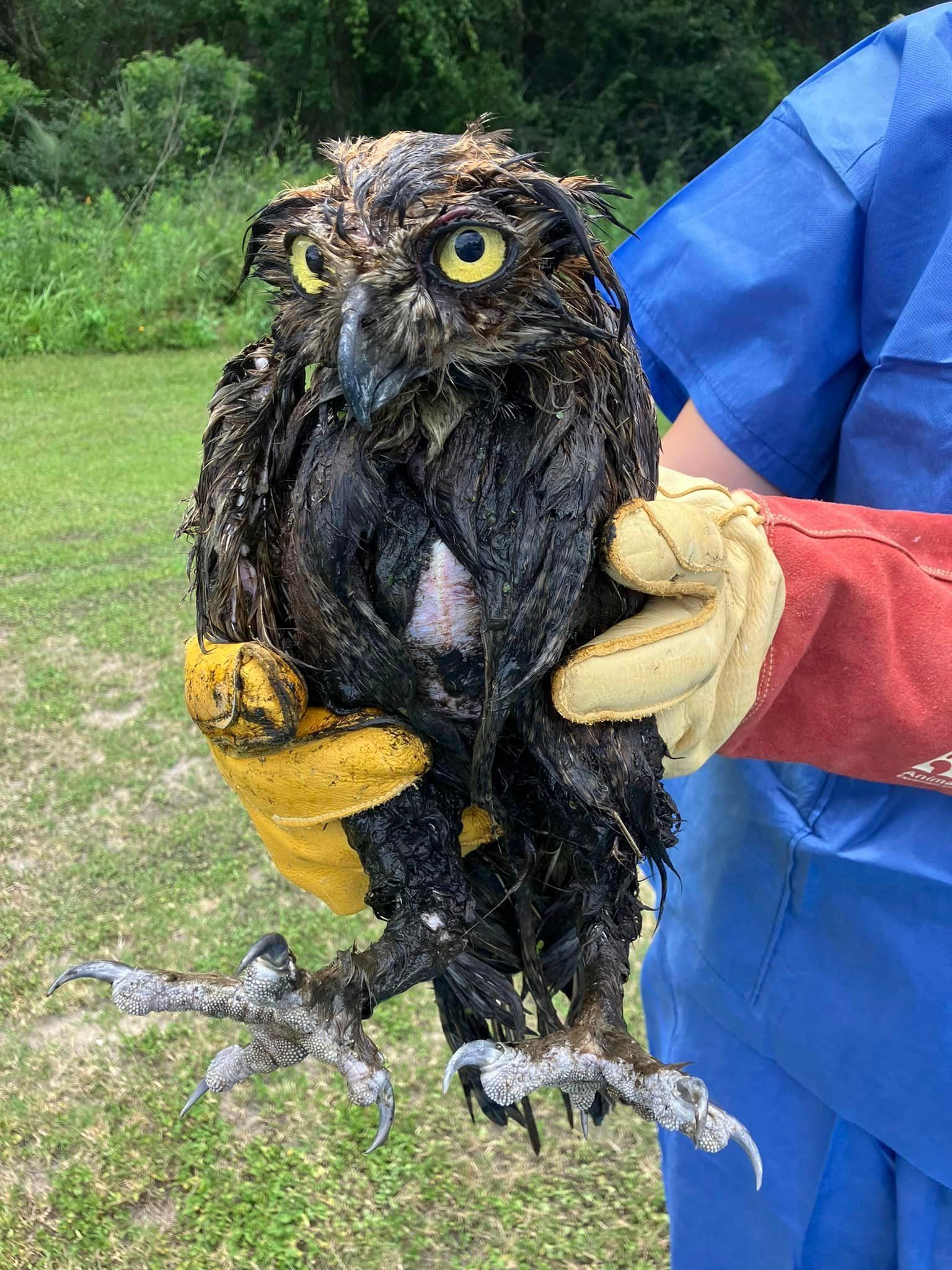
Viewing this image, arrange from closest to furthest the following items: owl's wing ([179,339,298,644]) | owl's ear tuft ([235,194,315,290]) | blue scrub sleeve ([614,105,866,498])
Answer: owl's ear tuft ([235,194,315,290]), owl's wing ([179,339,298,644]), blue scrub sleeve ([614,105,866,498])

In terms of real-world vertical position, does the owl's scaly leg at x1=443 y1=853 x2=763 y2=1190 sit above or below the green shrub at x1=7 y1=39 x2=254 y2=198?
below

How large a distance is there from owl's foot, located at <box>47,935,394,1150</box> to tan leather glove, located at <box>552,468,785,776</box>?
46cm

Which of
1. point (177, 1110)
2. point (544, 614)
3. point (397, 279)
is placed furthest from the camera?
point (177, 1110)

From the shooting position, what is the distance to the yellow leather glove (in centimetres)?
119

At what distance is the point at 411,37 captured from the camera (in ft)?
48.8

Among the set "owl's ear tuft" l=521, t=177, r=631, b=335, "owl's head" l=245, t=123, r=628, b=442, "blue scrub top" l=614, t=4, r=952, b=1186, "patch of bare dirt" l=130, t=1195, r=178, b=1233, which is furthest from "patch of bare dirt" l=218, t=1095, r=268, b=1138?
"owl's ear tuft" l=521, t=177, r=631, b=335

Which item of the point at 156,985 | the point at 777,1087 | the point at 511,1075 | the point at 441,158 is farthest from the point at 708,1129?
the point at 441,158

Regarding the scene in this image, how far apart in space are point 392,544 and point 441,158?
423 mm

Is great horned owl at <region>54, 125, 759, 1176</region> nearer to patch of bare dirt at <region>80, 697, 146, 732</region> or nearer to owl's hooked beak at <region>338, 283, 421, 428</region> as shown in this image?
owl's hooked beak at <region>338, 283, 421, 428</region>

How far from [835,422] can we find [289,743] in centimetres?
107

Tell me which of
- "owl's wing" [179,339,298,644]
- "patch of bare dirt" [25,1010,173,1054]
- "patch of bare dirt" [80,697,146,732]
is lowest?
"patch of bare dirt" [25,1010,173,1054]

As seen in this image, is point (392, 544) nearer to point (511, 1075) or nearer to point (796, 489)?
point (511, 1075)

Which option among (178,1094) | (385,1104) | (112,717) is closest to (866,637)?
(385,1104)

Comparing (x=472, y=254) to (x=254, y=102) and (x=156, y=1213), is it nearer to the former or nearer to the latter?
(x=156, y=1213)
